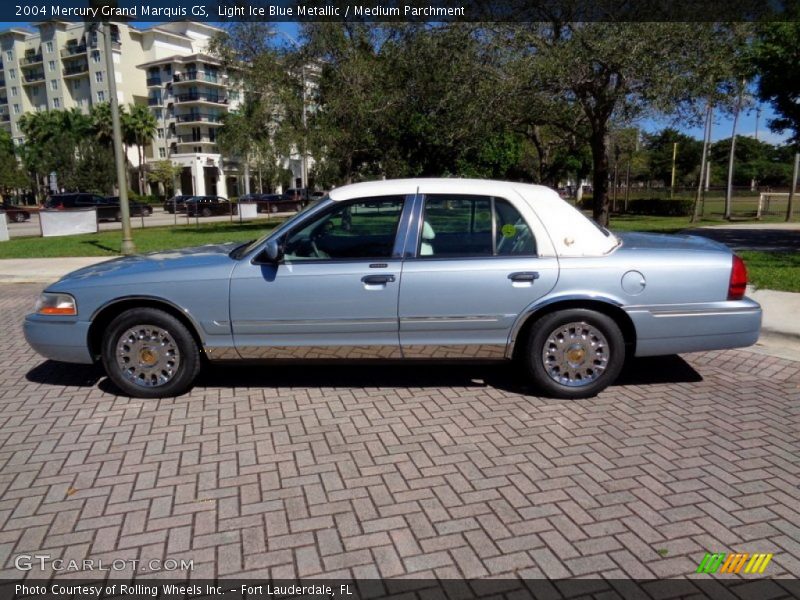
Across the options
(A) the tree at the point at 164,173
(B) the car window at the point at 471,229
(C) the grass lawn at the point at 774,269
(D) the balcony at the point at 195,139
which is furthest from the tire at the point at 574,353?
(D) the balcony at the point at 195,139

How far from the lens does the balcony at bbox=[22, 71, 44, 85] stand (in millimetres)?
84562

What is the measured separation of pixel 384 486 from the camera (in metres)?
3.57

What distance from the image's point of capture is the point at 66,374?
579 cm

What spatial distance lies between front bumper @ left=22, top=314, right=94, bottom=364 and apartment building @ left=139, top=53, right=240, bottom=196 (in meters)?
74.4

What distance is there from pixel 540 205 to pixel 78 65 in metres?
93.1

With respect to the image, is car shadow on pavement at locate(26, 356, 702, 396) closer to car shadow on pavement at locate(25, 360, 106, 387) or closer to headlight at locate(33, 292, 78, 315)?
car shadow on pavement at locate(25, 360, 106, 387)

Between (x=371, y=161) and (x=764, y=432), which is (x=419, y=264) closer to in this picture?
(x=764, y=432)

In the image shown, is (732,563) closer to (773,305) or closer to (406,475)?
(406,475)

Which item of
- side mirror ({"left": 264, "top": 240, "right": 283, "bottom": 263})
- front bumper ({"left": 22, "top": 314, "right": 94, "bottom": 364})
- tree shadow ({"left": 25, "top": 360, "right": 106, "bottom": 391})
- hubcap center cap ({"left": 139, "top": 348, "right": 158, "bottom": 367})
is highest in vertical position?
side mirror ({"left": 264, "top": 240, "right": 283, "bottom": 263})

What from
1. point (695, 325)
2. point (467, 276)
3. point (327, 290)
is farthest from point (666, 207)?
point (327, 290)

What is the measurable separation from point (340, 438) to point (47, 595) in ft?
6.33

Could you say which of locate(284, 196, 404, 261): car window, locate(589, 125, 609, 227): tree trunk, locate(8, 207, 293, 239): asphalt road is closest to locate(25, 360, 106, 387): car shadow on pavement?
locate(284, 196, 404, 261): car window

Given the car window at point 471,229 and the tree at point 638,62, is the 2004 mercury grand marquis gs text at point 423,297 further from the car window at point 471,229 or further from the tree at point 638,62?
the tree at point 638,62

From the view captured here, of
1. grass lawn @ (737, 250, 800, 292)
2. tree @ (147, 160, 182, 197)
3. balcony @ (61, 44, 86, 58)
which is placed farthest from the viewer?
balcony @ (61, 44, 86, 58)
